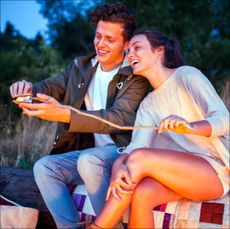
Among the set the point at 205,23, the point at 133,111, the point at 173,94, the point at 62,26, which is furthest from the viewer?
the point at 62,26

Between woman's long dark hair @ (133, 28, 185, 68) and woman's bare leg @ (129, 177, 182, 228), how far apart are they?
0.89m

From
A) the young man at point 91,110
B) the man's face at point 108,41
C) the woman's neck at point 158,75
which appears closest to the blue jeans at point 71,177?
the young man at point 91,110

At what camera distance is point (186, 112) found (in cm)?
309

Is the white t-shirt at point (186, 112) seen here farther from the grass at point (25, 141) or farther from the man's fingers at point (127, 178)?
the grass at point (25, 141)

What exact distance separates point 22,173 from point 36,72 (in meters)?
5.45

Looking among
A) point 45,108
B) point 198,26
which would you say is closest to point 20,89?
point 45,108

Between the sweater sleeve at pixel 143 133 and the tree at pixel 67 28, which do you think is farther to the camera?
the tree at pixel 67 28

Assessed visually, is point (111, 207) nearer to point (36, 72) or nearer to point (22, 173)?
point (22, 173)

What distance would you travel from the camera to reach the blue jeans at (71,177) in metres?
3.10

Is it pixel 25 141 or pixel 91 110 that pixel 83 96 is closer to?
pixel 91 110

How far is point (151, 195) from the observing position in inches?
109

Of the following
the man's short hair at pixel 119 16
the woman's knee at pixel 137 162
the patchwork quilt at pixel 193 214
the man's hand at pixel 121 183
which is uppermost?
the man's short hair at pixel 119 16

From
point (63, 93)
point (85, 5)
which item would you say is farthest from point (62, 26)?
point (63, 93)

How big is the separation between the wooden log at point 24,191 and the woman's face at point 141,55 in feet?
4.07
